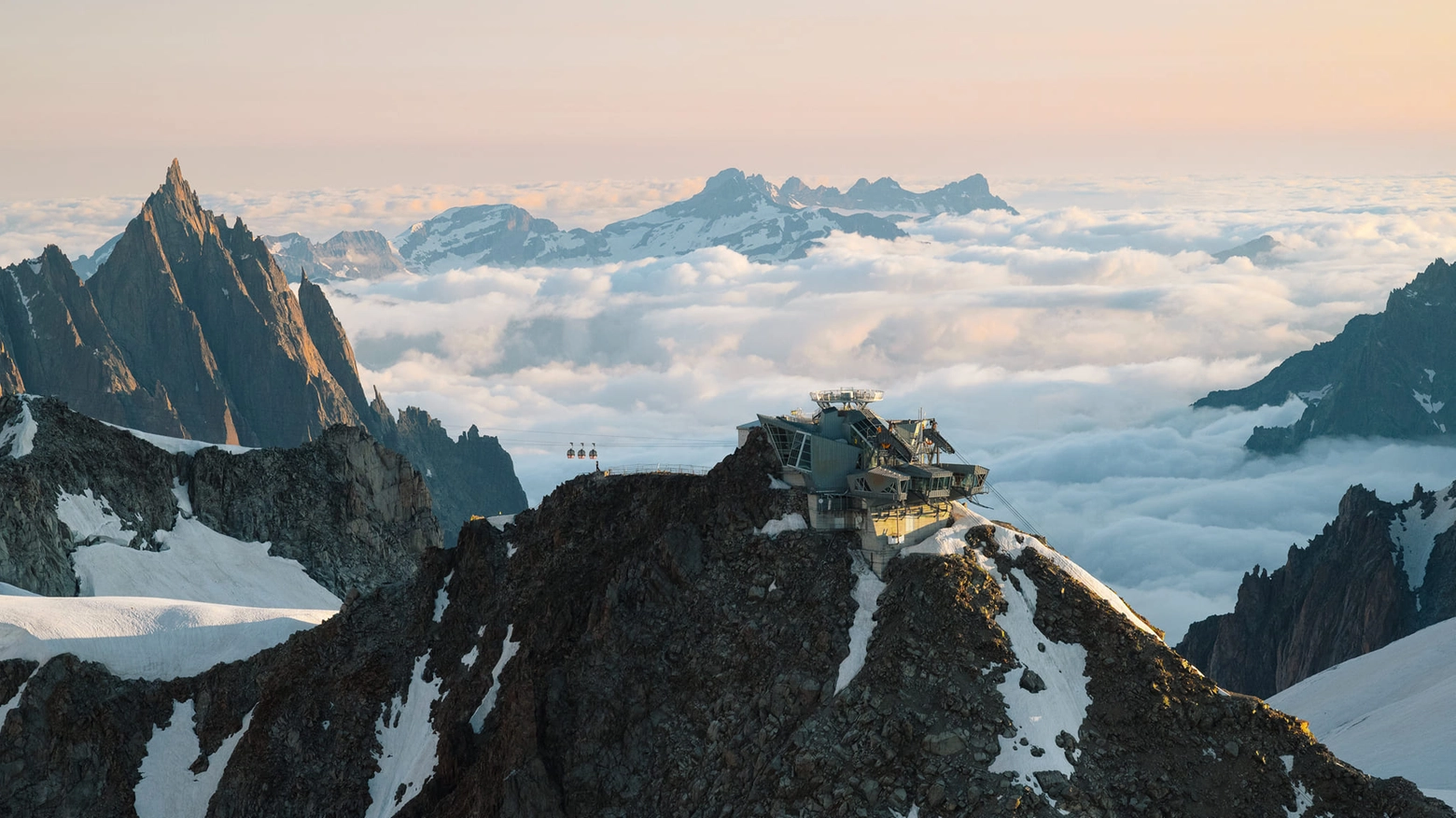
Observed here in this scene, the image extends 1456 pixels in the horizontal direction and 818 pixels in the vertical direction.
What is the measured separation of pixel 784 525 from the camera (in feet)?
355

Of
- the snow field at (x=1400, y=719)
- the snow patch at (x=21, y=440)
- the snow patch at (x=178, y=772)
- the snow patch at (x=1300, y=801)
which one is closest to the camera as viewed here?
the snow patch at (x=1300, y=801)

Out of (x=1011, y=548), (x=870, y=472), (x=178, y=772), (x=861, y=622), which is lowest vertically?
(x=178, y=772)

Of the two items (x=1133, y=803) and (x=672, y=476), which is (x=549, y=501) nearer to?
(x=672, y=476)

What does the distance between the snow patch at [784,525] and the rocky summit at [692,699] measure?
382 millimetres

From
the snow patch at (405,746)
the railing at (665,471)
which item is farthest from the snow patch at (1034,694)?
the snow patch at (405,746)

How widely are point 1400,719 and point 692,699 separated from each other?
99578mm

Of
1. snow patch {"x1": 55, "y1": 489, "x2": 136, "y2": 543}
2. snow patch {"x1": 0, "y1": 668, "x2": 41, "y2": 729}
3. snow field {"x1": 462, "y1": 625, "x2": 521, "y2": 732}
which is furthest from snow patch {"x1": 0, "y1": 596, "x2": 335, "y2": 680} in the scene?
snow patch {"x1": 55, "y1": 489, "x2": 136, "y2": 543}

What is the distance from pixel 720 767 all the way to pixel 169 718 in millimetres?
59268

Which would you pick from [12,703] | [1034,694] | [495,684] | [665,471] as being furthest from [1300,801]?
[12,703]

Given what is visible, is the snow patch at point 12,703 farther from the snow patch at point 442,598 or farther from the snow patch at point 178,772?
the snow patch at point 442,598

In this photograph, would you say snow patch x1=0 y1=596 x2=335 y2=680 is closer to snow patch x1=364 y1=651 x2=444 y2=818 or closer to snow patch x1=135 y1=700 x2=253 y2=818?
snow patch x1=135 y1=700 x2=253 y2=818

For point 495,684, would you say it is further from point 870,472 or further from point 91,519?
point 91,519

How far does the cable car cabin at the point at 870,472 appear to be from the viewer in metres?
104

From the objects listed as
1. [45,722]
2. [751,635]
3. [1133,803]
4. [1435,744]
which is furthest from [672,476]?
[1435,744]
